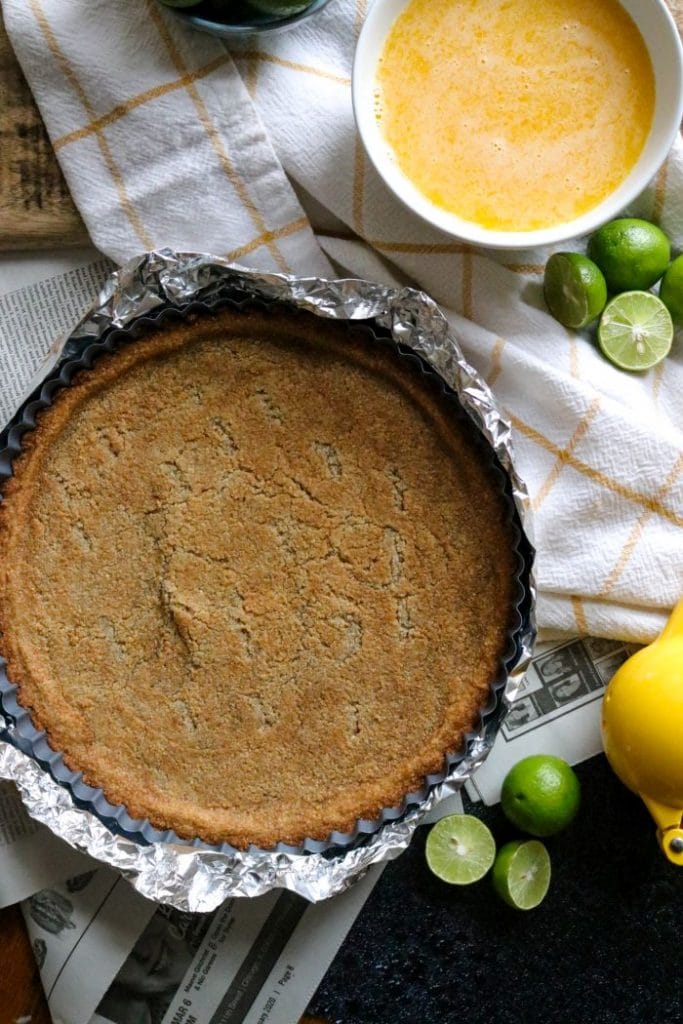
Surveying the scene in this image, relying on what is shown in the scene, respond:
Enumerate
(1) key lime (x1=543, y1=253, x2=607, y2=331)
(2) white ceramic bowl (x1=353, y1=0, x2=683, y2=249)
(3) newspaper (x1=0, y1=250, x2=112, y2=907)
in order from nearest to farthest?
1. (2) white ceramic bowl (x1=353, y1=0, x2=683, y2=249)
2. (1) key lime (x1=543, y1=253, x2=607, y2=331)
3. (3) newspaper (x1=0, y1=250, x2=112, y2=907)

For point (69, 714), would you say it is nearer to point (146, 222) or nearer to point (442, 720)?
point (442, 720)

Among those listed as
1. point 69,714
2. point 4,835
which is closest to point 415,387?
point 69,714

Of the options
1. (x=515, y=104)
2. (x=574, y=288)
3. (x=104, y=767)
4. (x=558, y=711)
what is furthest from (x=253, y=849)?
(x=515, y=104)

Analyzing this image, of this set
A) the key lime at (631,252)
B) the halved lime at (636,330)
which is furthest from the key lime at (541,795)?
the key lime at (631,252)

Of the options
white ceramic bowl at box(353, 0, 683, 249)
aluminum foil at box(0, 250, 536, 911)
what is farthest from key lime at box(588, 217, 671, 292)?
aluminum foil at box(0, 250, 536, 911)

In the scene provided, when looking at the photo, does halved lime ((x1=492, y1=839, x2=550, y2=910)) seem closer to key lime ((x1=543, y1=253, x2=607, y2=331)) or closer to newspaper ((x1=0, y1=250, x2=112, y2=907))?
newspaper ((x1=0, y1=250, x2=112, y2=907))

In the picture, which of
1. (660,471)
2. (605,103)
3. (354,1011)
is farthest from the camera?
(354,1011)

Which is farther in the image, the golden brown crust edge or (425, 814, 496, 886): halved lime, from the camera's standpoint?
(425, 814, 496, 886): halved lime
